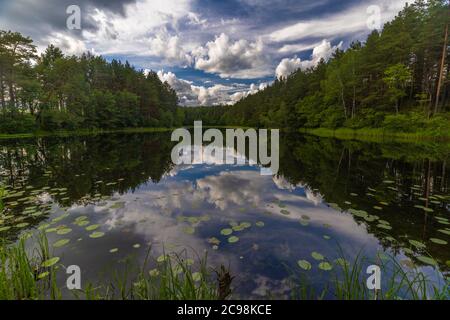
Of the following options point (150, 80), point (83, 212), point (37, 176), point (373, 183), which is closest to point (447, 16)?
point (373, 183)

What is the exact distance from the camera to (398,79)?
88.8ft

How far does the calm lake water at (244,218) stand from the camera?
168 inches

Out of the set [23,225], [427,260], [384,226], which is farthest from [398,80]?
[23,225]

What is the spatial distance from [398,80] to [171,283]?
35.2 metres

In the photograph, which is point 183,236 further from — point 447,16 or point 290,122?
point 290,122

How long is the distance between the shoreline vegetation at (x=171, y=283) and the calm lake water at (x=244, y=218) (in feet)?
0.65

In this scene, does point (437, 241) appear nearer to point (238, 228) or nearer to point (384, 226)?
point (384, 226)

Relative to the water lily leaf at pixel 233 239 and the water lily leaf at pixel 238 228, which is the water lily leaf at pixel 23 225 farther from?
the water lily leaf at pixel 238 228

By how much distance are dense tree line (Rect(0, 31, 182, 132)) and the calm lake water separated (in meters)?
27.9

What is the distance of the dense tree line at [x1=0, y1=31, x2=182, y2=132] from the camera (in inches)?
1196

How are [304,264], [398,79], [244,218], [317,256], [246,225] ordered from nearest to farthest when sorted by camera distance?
[304,264] → [317,256] → [246,225] → [244,218] → [398,79]

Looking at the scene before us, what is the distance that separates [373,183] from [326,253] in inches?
266

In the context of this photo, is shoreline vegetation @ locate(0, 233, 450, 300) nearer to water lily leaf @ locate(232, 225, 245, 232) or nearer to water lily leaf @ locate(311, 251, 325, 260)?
water lily leaf @ locate(311, 251, 325, 260)

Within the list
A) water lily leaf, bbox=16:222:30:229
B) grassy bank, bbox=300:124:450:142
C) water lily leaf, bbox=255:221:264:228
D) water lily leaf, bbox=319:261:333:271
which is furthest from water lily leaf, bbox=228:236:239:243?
grassy bank, bbox=300:124:450:142
